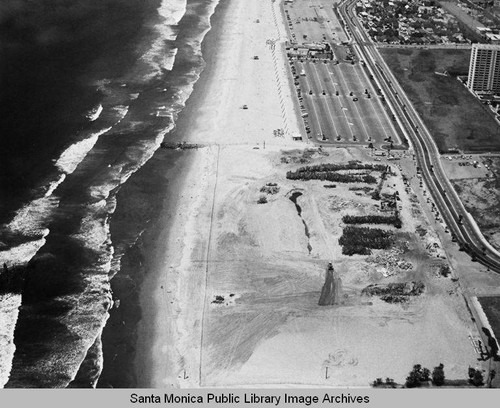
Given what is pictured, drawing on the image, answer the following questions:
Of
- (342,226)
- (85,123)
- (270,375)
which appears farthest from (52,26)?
(270,375)

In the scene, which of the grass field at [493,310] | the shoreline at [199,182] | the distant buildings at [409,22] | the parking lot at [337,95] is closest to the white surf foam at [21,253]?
the shoreline at [199,182]

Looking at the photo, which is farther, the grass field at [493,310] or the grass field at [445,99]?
the grass field at [445,99]

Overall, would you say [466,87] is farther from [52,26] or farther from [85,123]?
[52,26]

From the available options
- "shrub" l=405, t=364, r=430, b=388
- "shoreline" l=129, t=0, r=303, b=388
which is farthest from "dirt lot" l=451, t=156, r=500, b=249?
"shoreline" l=129, t=0, r=303, b=388

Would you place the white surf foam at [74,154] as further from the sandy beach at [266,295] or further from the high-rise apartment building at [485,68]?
the high-rise apartment building at [485,68]

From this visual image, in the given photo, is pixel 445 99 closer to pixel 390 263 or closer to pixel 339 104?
pixel 339 104
